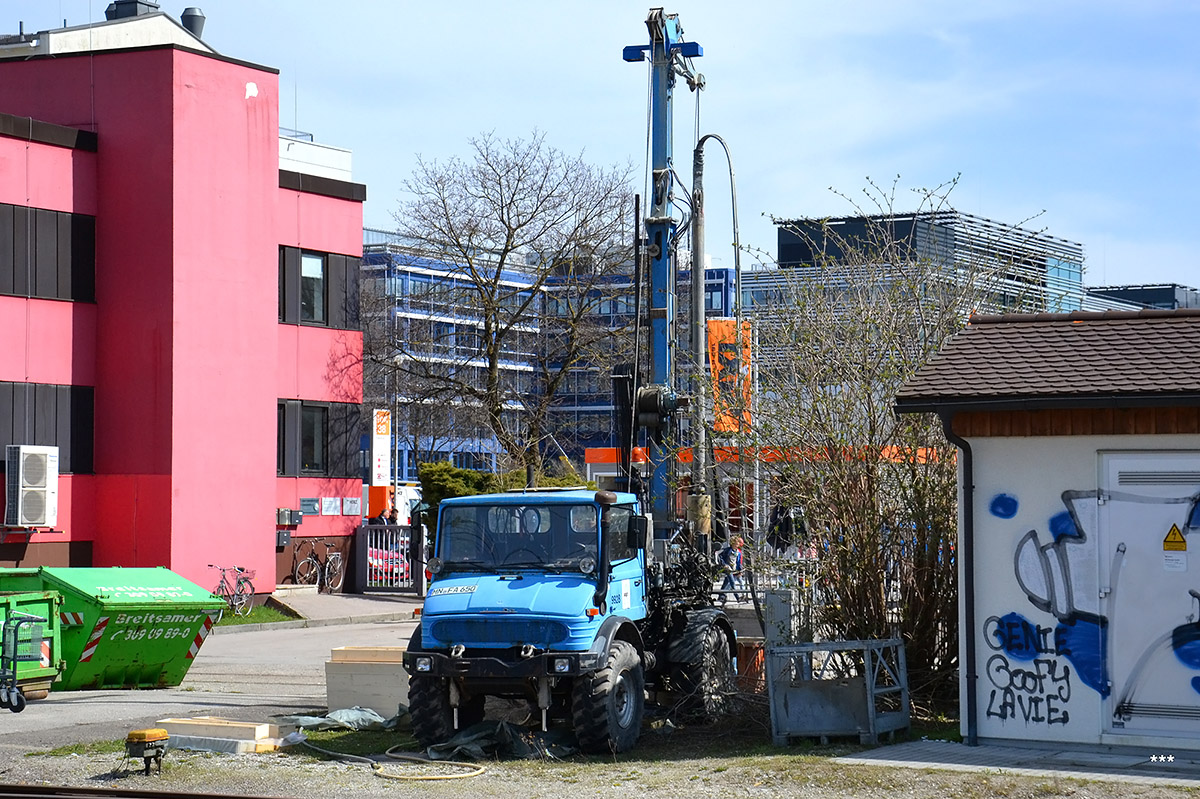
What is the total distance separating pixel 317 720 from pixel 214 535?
48.9ft

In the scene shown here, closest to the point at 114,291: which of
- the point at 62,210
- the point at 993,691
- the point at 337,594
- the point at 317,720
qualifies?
the point at 62,210

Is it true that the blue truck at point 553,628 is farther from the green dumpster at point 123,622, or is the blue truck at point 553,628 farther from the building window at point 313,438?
the building window at point 313,438

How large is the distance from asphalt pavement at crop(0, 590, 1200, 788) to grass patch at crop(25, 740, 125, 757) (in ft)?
0.84

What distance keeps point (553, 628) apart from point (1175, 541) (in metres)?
5.13

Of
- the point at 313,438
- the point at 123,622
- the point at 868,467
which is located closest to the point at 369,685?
the point at 123,622

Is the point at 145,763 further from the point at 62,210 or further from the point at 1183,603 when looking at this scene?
the point at 62,210

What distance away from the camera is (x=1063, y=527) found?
12.1 m

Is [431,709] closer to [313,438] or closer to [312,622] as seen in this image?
[312,622]

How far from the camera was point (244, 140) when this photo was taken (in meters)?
29.2

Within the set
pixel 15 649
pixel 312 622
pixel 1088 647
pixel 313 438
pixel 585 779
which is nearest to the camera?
pixel 585 779

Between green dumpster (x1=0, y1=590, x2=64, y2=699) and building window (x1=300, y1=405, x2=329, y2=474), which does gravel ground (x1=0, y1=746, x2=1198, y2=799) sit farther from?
building window (x1=300, y1=405, x2=329, y2=474)

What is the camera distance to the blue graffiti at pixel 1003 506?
1235 centimetres

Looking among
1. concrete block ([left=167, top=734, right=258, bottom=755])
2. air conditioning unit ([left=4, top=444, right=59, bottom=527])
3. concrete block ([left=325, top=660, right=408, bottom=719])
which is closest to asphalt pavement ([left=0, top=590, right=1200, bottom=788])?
concrete block ([left=325, top=660, right=408, bottom=719])

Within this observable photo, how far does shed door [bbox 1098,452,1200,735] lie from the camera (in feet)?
38.4
